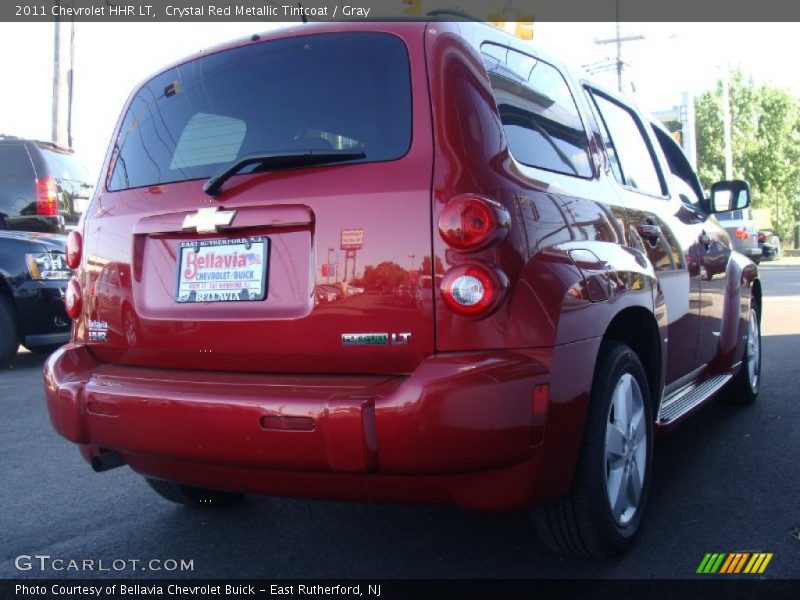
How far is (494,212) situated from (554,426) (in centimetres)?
63

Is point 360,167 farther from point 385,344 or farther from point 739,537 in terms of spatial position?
point 739,537

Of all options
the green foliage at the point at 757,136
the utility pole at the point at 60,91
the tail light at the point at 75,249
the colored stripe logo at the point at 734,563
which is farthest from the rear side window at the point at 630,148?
the green foliage at the point at 757,136

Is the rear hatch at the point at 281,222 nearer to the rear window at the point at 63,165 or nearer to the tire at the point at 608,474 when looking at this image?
the tire at the point at 608,474

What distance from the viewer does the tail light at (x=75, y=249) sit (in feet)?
10.0

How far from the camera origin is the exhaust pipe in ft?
8.95

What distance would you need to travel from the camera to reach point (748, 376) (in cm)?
504

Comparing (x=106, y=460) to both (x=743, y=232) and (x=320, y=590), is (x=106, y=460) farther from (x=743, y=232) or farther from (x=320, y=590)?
(x=743, y=232)

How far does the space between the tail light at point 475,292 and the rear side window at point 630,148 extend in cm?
136

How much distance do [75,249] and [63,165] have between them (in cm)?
613

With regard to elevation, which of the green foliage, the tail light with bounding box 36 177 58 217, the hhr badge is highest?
the green foliage

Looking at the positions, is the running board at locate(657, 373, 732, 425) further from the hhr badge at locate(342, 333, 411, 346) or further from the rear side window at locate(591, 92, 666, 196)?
the hhr badge at locate(342, 333, 411, 346)

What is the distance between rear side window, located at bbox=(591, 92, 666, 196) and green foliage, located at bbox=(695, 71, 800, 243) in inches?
1892

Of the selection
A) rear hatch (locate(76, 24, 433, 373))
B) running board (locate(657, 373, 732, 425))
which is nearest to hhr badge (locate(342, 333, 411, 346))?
rear hatch (locate(76, 24, 433, 373))

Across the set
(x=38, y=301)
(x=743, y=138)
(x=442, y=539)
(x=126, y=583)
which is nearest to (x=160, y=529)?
(x=126, y=583)
